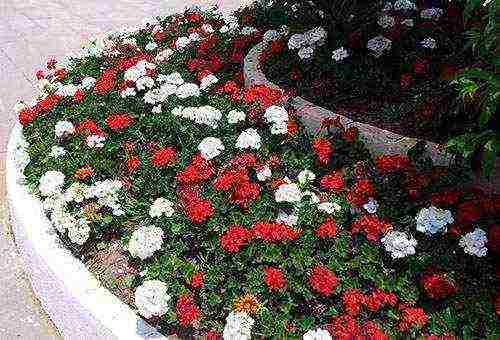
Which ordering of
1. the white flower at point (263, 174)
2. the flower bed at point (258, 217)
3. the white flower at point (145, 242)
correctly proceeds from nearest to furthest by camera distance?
the flower bed at point (258, 217), the white flower at point (145, 242), the white flower at point (263, 174)

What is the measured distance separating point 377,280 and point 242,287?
0.68 meters

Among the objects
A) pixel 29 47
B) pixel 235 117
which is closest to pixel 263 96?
pixel 235 117

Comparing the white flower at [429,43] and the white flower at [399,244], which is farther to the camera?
the white flower at [429,43]

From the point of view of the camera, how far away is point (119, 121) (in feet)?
15.4

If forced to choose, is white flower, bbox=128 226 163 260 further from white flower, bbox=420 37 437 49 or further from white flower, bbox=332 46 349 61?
white flower, bbox=420 37 437 49

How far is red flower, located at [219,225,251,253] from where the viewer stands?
344cm

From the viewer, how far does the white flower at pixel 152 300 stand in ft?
10.8

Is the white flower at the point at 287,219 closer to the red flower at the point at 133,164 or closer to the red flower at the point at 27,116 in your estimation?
the red flower at the point at 133,164

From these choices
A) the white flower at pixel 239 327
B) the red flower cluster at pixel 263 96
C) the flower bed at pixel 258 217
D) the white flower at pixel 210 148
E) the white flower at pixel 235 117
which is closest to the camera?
the white flower at pixel 239 327

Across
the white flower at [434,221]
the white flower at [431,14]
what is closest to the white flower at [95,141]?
the white flower at [434,221]

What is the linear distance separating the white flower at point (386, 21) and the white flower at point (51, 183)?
8.79ft

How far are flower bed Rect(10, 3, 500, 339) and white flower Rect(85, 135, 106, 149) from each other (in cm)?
2

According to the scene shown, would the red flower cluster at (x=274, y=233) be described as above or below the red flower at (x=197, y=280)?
above

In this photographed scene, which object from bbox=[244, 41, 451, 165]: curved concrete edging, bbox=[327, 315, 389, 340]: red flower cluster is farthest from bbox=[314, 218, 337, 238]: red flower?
bbox=[244, 41, 451, 165]: curved concrete edging
